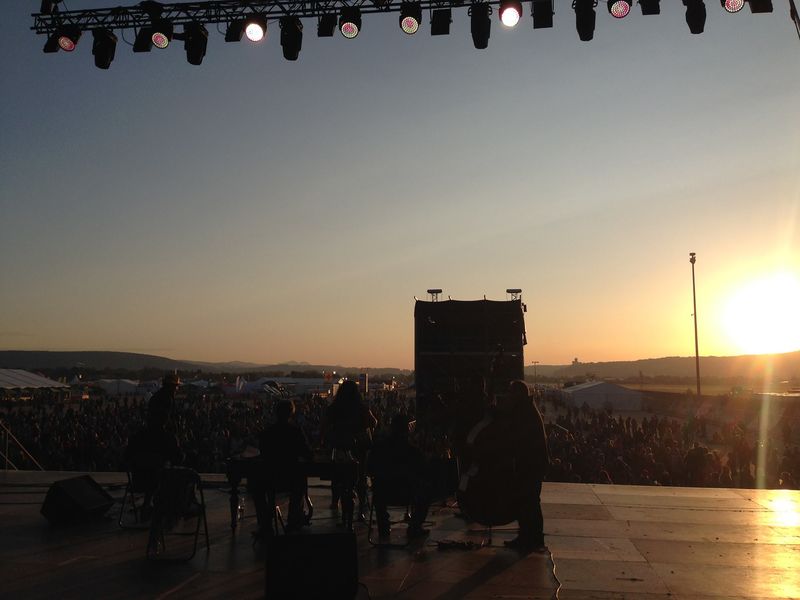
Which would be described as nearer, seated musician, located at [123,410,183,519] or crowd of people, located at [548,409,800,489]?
seated musician, located at [123,410,183,519]

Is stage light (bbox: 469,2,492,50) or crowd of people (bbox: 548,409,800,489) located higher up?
stage light (bbox: 469,2,492,50)

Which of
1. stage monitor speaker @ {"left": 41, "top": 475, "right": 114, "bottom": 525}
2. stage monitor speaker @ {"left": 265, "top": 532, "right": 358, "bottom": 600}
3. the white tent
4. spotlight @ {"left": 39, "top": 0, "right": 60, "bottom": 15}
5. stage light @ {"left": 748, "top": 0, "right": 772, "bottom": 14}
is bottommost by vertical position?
the white tent

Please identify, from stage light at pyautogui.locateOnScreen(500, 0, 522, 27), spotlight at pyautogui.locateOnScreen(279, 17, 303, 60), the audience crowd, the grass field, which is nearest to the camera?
stage light at pyautogui.locateOnScreen(500, 0, 522, 27)

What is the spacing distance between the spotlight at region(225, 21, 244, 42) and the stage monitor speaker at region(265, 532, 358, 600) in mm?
7207

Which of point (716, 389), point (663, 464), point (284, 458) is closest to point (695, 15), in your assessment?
point (284, 458)

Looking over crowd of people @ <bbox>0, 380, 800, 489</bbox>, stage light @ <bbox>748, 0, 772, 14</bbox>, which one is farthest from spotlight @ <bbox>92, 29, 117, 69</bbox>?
stage light @ <bbox>748, 0, 772, 14</bbox>

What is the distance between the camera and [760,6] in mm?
7969

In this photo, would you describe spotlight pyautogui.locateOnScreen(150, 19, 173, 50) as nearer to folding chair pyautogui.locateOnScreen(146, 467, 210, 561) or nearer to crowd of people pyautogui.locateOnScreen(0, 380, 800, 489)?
crowd of people pyautogui.locateOnScreen(0, 380, 800, 489)

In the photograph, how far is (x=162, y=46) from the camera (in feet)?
30.0

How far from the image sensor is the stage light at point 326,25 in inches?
347

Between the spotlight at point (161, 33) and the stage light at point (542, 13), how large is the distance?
5.00m

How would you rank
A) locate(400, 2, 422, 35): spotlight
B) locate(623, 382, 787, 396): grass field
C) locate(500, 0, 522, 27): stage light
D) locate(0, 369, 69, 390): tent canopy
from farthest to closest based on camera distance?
1. locate(623, 382, 787, 396): grass field
2. locate(0, 369, 69, 390): tent canopy
3. locate(400, 2, 422, 35): spotlight
4. locate(500, 0, 522, 27): stage light

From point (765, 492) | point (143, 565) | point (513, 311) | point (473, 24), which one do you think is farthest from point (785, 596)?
point (513, 311)

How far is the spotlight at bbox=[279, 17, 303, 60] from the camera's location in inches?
351
